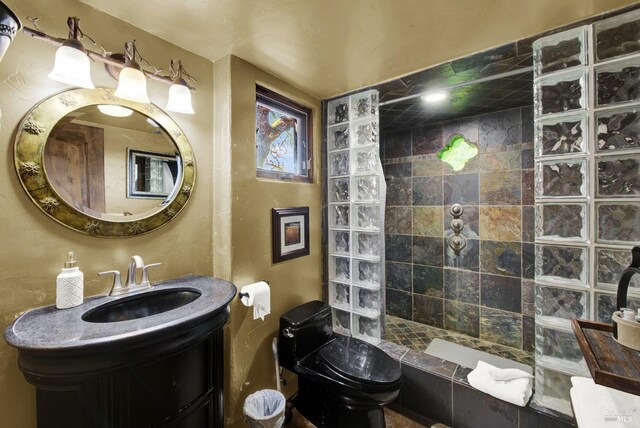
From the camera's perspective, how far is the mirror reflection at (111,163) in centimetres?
100

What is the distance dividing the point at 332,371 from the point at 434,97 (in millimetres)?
1961

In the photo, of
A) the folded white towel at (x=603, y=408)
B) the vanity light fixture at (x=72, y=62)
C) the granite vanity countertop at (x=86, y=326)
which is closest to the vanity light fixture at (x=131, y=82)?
the vanity light fixture at (x=72, y=62)

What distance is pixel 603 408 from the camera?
0.88m

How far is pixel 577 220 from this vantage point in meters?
1.16

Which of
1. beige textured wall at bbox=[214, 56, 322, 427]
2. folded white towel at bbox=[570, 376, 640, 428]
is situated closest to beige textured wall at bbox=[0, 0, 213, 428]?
beige textured wall at bbox=[214, 56, 322, 427]

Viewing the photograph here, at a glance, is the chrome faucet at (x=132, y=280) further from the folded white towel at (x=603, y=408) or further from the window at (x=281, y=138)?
the folded white towel at (x=603, y=408)

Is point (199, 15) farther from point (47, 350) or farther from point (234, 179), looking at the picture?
point (47, 350)

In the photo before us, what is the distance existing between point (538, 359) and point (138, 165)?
208 centimetres

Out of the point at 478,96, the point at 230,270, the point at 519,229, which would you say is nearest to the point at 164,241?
the point at 230,270

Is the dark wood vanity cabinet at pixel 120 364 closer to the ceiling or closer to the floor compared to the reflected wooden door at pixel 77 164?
closer to the floor

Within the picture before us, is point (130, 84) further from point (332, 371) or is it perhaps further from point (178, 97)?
point (332, 371)

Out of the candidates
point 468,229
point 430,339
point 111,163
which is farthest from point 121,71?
point 430,339

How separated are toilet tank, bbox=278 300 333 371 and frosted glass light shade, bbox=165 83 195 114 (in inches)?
48.6

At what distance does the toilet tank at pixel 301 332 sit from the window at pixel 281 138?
878 mm
